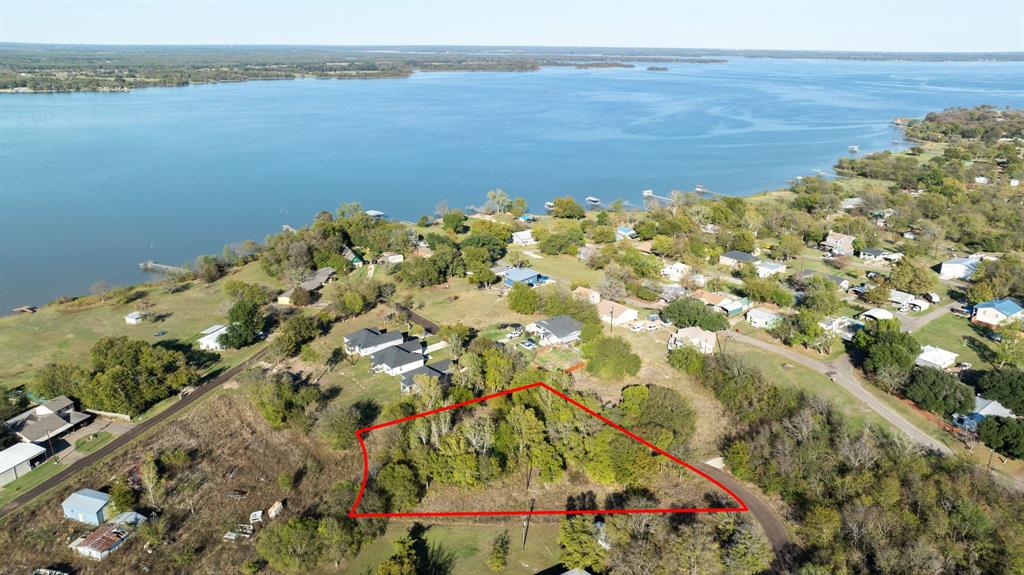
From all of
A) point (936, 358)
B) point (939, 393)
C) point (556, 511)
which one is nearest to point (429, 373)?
point (556, 511)

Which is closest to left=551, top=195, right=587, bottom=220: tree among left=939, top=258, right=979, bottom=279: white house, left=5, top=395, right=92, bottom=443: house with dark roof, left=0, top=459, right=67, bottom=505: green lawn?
left=939, top=258, right=979, bottom=279: white house

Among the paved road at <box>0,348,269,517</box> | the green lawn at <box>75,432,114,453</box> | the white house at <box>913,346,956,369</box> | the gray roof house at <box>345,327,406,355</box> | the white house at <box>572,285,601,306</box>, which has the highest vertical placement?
the gray roof house at <box>345,327,406,355</box>

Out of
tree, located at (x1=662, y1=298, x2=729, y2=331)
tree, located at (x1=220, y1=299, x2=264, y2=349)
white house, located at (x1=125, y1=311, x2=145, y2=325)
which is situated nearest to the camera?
tree, located at (x1=220, y1=299, x2=264, y2=349)

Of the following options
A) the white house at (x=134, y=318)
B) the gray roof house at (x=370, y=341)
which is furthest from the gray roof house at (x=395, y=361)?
the white house at (x=134, y=318)

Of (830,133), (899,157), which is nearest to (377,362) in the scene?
(899,157)

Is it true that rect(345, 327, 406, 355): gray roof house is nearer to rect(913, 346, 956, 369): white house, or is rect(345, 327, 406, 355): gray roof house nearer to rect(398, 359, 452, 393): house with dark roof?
rect(398, 359, 452, 393): house with dark roof

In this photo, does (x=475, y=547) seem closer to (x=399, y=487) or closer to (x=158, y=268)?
(x=399, y=487)
